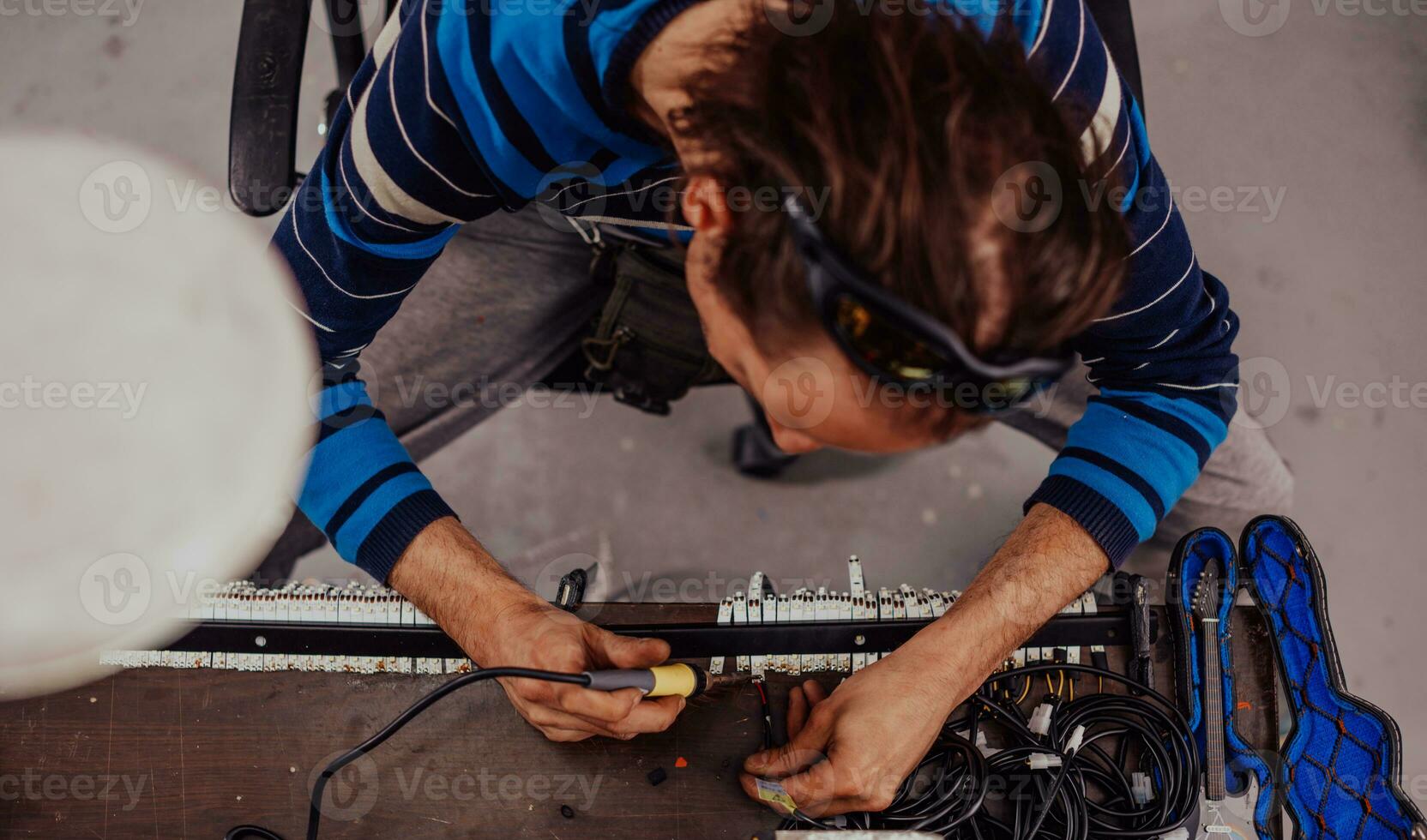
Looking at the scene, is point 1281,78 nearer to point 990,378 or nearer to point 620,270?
point 620,270

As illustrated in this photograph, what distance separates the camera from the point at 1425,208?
5.37 ft

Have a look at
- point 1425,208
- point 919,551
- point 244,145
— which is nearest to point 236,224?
point 244,145

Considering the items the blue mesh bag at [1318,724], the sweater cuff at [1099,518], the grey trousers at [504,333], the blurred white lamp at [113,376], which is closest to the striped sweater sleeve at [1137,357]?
the sweater cuff at [1099,518]

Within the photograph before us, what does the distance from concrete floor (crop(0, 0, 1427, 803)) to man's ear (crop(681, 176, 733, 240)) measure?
3.34ft
